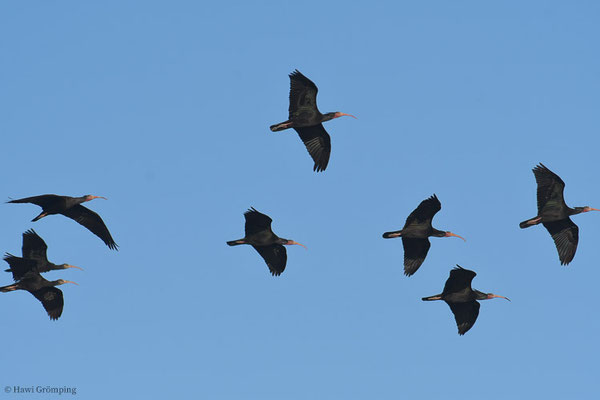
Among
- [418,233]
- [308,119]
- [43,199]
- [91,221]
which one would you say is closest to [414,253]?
[418,233]

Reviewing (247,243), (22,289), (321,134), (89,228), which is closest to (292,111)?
(321,134)

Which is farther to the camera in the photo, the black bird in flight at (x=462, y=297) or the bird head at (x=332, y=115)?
the bird head at (x=332, y=115)

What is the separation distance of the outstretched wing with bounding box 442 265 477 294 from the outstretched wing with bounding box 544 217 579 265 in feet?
12.8

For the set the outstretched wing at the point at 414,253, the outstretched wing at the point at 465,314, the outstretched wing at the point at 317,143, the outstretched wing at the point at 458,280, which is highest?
the outstretched wing at the point at 317,143

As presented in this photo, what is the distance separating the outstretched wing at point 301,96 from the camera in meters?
40.2

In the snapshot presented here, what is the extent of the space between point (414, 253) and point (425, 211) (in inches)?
72.8

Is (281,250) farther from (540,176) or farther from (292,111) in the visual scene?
(540,176)

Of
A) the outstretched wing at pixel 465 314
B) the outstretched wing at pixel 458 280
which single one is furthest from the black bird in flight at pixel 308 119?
the outstretched wing at pixel 465 314

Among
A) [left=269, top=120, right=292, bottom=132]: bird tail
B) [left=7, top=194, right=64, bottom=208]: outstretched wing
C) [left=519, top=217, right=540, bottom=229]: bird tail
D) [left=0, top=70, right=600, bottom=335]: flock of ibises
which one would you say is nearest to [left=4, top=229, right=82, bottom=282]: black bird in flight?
[left=0, top=70, right=600, bottom=335]: flock of ibises

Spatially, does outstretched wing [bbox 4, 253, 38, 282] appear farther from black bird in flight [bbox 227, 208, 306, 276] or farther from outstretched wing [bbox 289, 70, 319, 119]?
outstretched wing [bbox 289, 70, 319, 119]

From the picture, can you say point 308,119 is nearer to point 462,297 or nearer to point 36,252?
point 462,297

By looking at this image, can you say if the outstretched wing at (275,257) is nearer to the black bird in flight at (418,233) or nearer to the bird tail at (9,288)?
the black bird in flight at (418,233)

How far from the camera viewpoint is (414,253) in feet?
139

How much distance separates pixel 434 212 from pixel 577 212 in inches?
203
